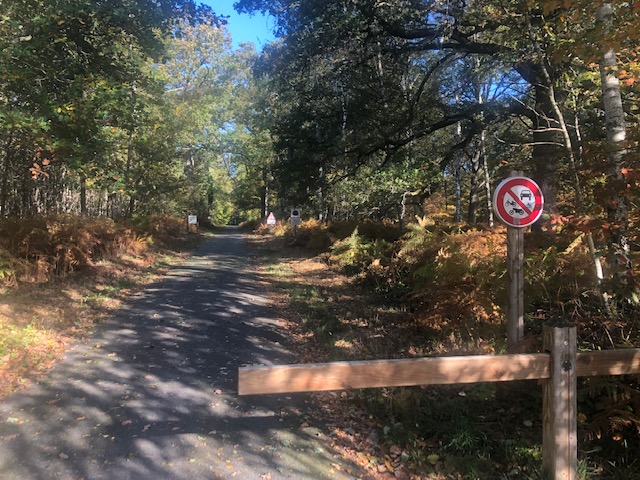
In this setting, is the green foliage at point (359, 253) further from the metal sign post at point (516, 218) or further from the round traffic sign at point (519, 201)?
the round traffic sign at point (519, 201)

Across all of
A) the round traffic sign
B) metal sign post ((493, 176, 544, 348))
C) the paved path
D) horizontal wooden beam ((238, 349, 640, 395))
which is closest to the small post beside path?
metal sign post ((493, 176, 544, 348))

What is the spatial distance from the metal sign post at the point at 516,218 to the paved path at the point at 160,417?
2.30 meters

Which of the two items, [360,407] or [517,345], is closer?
[517,345]

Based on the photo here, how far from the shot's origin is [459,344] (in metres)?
6.35

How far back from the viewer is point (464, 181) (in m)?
35.0

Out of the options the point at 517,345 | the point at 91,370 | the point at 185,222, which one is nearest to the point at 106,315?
the point at 91,370

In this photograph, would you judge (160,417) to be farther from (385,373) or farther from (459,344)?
(459,344)

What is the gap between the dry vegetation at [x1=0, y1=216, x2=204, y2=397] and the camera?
607 cm

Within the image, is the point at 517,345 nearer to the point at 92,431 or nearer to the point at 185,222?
the point at 92,431

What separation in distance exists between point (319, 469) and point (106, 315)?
623 centimetres

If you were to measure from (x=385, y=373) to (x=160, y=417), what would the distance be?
99.6 inches

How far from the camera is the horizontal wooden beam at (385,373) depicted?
315cm

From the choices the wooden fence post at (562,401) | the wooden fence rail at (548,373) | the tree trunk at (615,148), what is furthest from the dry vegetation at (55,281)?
the tree trunk at (615,148)

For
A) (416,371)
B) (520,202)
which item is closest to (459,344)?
(520,202)
